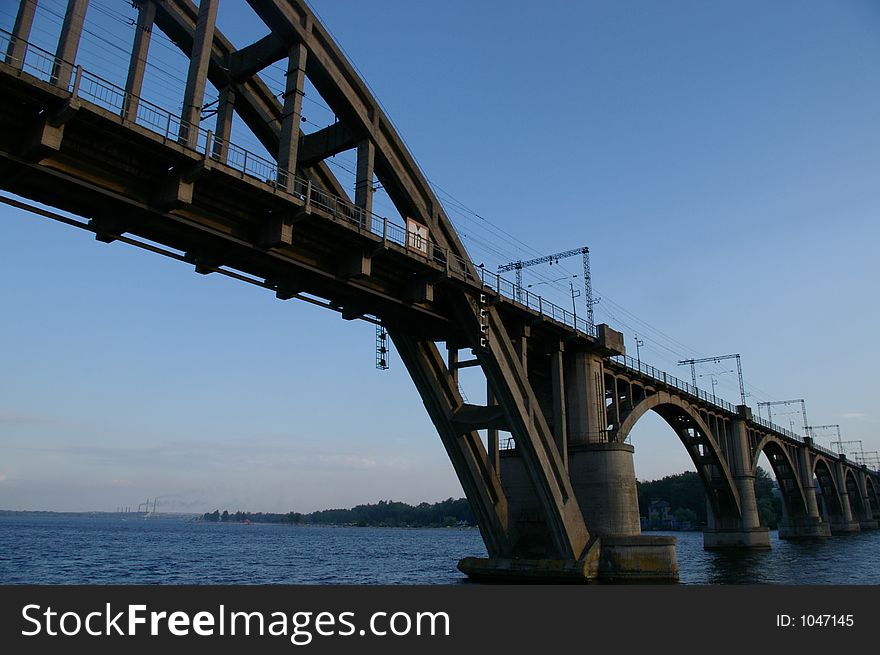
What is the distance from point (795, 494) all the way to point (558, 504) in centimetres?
8821

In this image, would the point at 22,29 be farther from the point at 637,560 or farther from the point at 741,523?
the point at 741,523

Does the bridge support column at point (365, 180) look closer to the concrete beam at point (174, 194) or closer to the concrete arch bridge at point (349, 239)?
the concrete arch bridge at point (349, 239)

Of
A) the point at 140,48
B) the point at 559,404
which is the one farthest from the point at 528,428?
the point at 140,48

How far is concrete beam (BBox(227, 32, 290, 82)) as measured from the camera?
2686 cm

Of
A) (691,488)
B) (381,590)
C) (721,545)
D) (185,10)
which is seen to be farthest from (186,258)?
(691,488)

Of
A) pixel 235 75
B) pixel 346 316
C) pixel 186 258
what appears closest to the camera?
pixel 186 258

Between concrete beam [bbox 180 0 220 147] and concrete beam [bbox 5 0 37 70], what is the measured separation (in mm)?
4651

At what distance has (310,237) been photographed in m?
26.9

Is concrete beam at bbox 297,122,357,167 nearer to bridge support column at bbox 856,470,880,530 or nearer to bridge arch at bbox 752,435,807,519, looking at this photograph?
bridge arch at bbox 752,435,807,519

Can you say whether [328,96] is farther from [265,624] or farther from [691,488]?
[691,488]

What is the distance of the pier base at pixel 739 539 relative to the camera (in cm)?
7588

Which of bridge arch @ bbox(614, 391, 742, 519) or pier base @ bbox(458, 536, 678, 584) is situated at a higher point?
bridge arch @ bbox(614, 391, 742, 519)

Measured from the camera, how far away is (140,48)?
76.7 ft

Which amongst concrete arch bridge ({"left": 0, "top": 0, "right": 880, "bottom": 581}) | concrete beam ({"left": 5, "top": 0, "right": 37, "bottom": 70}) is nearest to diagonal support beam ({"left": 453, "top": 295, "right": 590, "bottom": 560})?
concrete arch bridge ({"left": 0, "top": 0, "right": 880, "bottom": 581})
